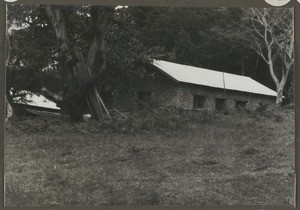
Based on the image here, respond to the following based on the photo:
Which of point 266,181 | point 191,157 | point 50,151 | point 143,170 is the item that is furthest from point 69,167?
point 266,181

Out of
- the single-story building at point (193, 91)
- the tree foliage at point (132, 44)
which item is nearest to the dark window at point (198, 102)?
the single-story building at point (193, 91)

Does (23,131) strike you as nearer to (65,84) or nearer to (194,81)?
(65,84)

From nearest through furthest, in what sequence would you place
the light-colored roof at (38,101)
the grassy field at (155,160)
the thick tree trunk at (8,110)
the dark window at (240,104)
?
1. the thick tree trunk at (8,110)
2. the grassy field at (155,160)
3. the light-colored roof at (38,101)
4. the dark window at (240,104)

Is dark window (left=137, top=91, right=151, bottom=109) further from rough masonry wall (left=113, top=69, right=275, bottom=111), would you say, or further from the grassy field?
the grassy field

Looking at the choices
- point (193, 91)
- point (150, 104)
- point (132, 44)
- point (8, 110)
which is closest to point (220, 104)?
point (193, 91)

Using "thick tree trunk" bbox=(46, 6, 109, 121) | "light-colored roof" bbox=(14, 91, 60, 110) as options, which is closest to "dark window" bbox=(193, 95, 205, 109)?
"thick tree trunk" bbox=(46, 6, 109, 121)

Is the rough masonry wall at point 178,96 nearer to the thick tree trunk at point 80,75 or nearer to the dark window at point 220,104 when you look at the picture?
the dark window at point 220,104

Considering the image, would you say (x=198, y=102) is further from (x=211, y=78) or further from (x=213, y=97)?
(x=211, y=78)

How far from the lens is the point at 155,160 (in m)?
8.14

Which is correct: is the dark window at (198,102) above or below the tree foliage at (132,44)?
below

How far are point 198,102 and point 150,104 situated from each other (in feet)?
2.16

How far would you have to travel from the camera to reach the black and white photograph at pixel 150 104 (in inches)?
308

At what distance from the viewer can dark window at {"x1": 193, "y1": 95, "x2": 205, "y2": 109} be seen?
27.4 ft

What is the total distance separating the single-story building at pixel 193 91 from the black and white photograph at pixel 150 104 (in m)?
0.02
